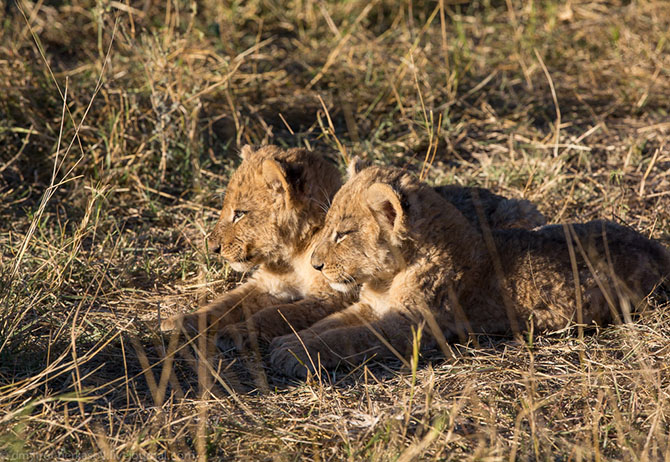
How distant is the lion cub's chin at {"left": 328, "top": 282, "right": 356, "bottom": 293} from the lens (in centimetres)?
490

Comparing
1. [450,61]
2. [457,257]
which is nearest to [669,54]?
[450,61]

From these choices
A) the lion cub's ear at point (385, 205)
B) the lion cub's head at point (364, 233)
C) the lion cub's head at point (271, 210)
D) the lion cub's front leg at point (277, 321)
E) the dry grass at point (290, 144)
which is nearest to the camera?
the dry grass at point (290, 144)

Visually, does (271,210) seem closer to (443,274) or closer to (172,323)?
(172,323)

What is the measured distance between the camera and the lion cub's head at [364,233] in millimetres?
4672

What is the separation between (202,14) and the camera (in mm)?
9492

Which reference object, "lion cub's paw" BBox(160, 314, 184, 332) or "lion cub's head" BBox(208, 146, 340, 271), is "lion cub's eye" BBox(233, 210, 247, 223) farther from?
"lion cub's paw" BBox(160, 314, 184, 332)

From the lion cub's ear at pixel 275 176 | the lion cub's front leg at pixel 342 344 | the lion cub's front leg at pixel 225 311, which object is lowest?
the lion cub's front leg at pixel 225 311

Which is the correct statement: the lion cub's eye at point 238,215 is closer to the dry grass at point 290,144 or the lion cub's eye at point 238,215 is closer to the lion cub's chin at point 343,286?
the dry grass at point 290,144

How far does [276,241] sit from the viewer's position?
5324 mm

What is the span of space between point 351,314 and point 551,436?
1567mm

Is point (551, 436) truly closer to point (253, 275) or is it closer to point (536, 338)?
point (536, 338)

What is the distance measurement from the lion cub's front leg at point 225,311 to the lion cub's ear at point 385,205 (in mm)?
1166

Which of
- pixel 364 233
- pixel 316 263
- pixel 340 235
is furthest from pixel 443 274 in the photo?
pixel 316 263

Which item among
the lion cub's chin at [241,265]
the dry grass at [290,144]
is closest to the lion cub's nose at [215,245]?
the lion cub's chin at [241,265]
